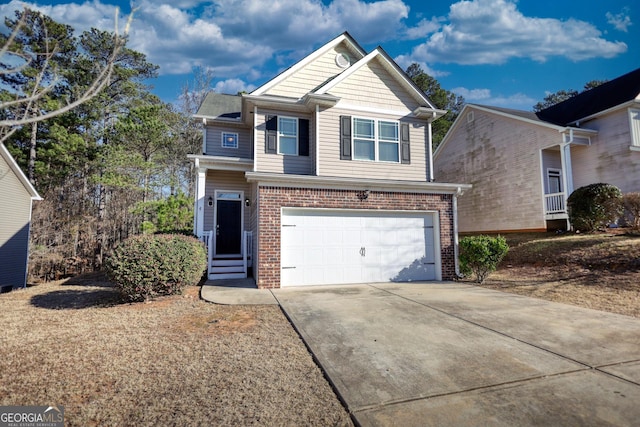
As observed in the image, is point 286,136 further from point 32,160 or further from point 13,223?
point 32,160

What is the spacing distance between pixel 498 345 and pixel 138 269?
638 centimetres

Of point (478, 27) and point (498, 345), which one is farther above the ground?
point (478, 27)

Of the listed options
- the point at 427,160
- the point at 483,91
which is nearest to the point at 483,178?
the point at 427,160

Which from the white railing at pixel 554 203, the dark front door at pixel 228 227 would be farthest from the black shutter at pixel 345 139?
the white railing at pixel 554 203

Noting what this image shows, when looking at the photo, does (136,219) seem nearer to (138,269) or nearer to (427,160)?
(138,269)

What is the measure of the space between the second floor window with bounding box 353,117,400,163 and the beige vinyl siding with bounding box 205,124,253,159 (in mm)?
4435

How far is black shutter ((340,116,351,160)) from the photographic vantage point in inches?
404

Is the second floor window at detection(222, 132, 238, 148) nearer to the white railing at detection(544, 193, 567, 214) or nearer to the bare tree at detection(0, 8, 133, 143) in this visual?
the bare tree at detection(0, 8, 133, 143)

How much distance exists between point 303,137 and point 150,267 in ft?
20.9

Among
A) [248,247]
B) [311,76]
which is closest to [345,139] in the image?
[311,76]

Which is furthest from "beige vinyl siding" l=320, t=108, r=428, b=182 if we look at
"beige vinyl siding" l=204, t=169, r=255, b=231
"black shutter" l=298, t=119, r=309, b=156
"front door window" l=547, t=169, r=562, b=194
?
"front door window" l=547, t=169, r=562, b=194

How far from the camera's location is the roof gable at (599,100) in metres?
13.3

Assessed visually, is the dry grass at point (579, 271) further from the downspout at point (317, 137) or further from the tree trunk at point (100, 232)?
the tree trunk at point (100, 232)

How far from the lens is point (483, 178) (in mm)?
16797
